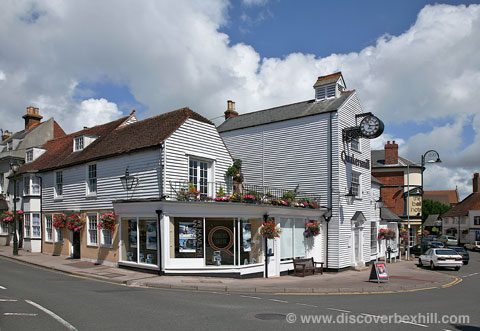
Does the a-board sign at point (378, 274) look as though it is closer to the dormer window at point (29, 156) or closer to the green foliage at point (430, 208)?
the dormer window at point (29, 156)

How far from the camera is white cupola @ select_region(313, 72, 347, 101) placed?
24141 mm

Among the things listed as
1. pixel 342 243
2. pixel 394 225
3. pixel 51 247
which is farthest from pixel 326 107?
pixel 51 247

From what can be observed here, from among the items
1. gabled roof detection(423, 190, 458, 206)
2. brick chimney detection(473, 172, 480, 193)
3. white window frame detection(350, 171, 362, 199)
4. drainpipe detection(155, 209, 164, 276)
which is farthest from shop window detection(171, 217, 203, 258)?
gabled roof detection(423, 190, 458, 206)

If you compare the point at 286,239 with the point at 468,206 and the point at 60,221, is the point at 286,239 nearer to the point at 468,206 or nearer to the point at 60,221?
the point at 60,221

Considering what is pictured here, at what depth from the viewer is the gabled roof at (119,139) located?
18.9 m

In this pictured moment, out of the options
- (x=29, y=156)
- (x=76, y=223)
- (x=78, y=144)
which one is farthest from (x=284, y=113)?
(x=29, y=156)

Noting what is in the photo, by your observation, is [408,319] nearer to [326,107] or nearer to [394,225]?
[326,107]

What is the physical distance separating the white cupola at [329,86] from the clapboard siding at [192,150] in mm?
7829

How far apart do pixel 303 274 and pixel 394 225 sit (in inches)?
630

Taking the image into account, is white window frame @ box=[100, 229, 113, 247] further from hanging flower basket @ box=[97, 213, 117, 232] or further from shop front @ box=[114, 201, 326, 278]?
shop front @ box=[114, 201, 326, 278]

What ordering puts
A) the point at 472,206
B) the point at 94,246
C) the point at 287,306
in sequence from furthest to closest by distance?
1. the point at 472,206
2. the point at 94,246
3. the point at 287,306

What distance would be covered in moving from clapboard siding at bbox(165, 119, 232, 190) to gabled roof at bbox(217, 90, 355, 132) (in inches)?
221

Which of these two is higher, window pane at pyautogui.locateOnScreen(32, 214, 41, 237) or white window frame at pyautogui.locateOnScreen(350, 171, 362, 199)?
white window frame at pyautogui.locateOnScreen(350, 171, 362, 199)

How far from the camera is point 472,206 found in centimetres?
6738
